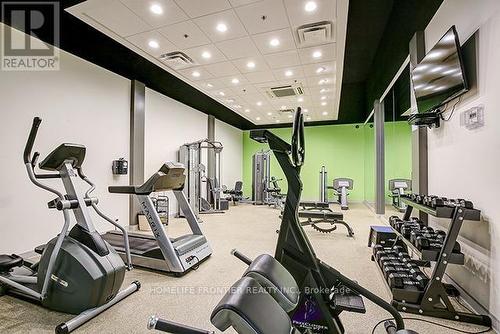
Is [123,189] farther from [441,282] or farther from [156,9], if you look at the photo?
[441,282]

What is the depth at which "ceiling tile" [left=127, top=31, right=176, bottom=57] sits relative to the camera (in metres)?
3.59

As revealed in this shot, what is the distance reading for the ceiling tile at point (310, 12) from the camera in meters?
2.95

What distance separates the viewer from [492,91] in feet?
6.28

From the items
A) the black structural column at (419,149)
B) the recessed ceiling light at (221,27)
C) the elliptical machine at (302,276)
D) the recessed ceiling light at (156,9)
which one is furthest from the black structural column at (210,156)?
the elliptical machine at (302,276)

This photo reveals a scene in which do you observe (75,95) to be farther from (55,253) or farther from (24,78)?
(55,253)

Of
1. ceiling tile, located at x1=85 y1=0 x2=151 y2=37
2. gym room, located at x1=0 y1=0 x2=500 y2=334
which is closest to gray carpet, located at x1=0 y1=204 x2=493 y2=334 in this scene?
gym room, located at x1=0 y1=0 x2=500 y2=334

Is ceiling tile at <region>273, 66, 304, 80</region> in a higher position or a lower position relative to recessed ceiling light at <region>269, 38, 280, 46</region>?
higher

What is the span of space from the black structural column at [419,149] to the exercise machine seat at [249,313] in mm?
3089

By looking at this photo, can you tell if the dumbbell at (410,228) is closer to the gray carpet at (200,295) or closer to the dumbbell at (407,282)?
the dumbbell at (407,282)

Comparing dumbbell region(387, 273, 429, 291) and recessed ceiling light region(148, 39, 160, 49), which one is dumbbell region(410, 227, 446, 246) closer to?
dumbbell region(387, 273, 429, 291)

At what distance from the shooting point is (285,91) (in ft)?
20.4

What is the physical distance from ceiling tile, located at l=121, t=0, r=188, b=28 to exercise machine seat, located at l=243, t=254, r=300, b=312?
3059 millimetres

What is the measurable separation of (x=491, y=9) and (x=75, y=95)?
5192mm

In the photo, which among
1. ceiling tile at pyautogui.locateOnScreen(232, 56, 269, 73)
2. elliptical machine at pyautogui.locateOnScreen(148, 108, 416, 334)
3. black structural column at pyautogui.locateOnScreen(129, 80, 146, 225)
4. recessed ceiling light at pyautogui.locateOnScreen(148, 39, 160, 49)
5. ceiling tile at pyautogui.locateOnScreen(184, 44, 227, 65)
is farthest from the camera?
black structural column at pyautogui.locateOnScreen(129, 80, 146, 225)
